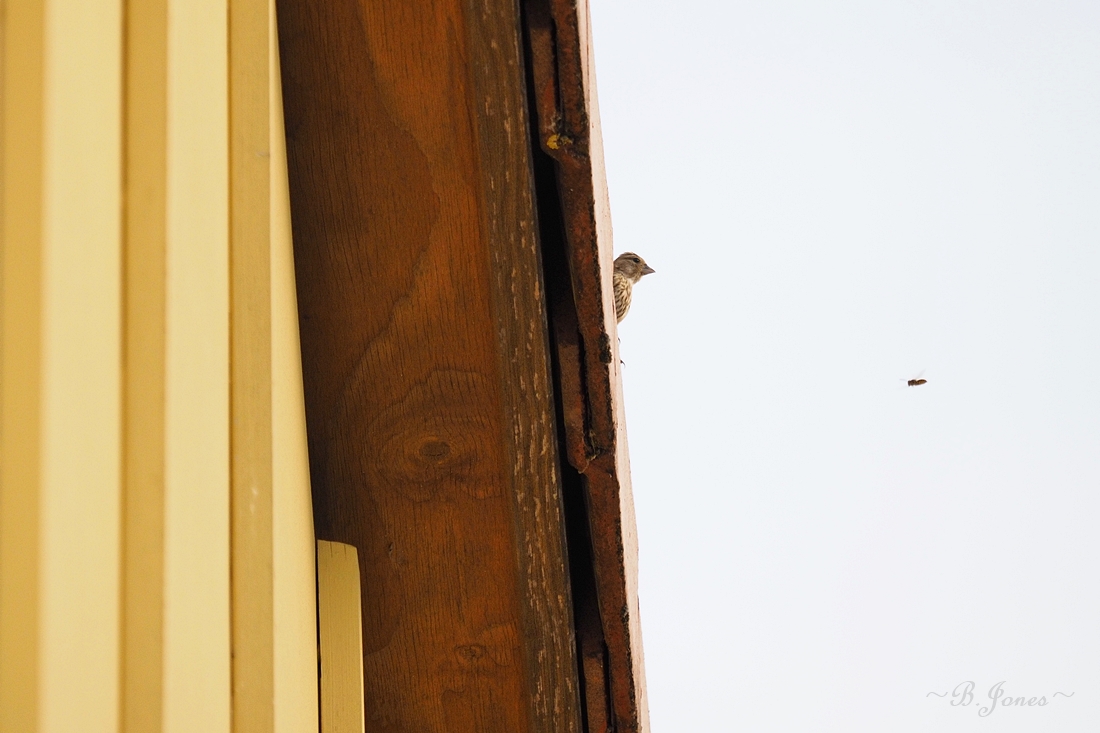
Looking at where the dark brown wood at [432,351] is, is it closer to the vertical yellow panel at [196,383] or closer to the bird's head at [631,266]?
the vertical yellow panel at [196,383]

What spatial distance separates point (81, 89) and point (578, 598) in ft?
3.56

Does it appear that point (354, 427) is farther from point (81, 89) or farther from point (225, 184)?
point (81, 89)

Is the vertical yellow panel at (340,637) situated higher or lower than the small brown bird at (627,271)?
lower

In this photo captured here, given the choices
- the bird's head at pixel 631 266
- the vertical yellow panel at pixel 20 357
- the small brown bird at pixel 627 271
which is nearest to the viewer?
the vertical yellow panel at pixel 20 357

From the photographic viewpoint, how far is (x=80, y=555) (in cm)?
87

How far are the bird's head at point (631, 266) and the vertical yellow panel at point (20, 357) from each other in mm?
6073

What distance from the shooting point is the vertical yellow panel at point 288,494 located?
4.13ft

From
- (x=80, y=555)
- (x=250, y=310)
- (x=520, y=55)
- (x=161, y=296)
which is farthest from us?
(x=520, y=55)

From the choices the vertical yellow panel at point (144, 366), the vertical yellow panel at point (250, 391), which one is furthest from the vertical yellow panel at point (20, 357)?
the vertical yellow panel at point (250, 391)

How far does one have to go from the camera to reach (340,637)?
5.16 ft

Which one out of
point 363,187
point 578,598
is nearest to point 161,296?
point 363,187

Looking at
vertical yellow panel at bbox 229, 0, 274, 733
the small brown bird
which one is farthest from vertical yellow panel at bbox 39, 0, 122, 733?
the small brown bird

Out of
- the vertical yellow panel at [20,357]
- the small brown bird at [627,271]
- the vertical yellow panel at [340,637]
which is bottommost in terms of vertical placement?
the vertical yellow panel at [340,637]

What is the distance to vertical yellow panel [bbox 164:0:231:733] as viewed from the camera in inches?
39.0
